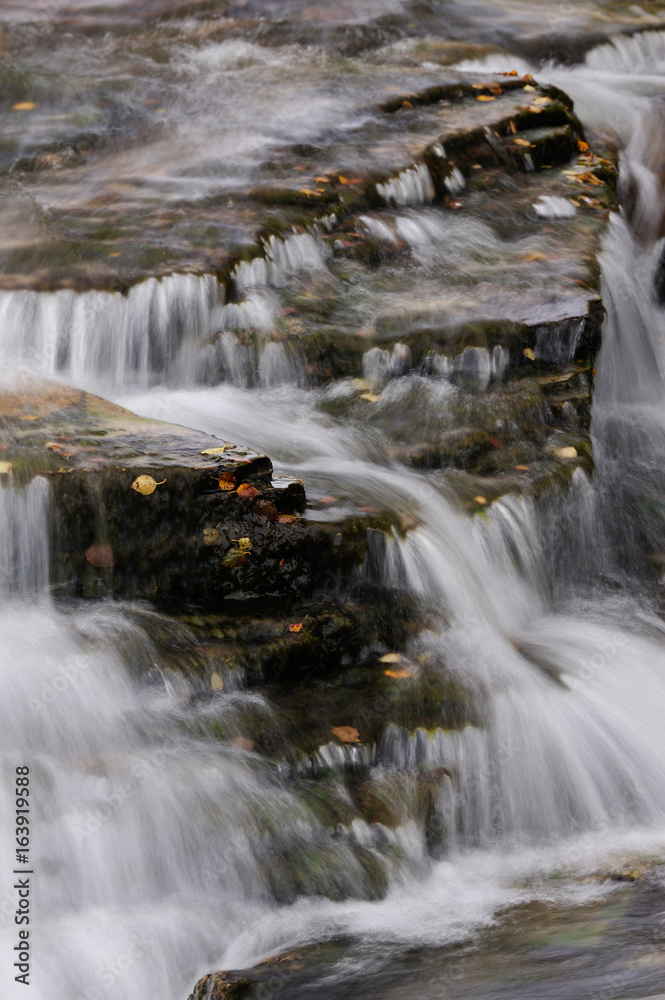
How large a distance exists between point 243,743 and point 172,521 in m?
0.99

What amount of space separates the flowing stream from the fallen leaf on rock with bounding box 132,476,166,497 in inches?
15.4

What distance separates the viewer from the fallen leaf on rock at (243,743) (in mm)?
4086

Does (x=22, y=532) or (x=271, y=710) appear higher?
(x=22, y=532)

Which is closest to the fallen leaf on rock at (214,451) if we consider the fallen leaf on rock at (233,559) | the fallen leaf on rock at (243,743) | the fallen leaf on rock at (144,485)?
the fallen leaf on rock at (144,485)

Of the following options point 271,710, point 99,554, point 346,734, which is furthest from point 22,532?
point 346,734

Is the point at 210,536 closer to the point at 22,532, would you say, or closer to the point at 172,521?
the point at 172,521

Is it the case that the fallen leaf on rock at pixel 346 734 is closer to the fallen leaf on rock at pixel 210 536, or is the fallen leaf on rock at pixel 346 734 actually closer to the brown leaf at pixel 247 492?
the fallen leaf on rock at pixel 210 536

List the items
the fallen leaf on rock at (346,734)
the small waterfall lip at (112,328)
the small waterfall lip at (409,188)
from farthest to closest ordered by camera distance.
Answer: the small waterfall lip at (409,188) < the small waterfall lip at (112,328) < the fallen leaf on rock at (346,734)

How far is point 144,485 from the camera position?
4.42 meters

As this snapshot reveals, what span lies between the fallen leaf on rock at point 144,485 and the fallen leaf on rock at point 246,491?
340mm

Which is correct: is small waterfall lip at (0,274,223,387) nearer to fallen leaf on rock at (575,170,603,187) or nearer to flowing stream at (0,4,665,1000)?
flowing stream at (0,4,665,1000)

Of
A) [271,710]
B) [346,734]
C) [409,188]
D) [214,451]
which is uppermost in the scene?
[409,188]

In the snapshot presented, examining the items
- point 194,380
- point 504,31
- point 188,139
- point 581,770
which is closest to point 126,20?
point 188,139

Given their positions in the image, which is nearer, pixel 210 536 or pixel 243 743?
pixel 243 743
